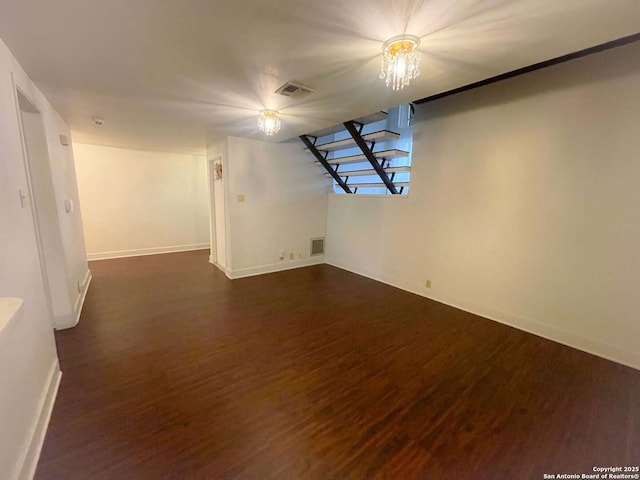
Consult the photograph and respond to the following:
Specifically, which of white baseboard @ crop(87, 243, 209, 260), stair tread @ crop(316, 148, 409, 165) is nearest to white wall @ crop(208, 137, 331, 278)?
stair tread @ crop(316, 148, 409, 165)

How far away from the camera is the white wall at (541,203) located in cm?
227

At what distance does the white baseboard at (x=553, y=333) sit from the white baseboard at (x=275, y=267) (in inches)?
96.2

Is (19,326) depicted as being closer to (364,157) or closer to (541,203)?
(364,157)

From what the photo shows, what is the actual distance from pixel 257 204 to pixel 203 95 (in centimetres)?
220

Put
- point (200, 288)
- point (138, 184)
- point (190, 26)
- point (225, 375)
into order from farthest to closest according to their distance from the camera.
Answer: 1. point (138, 184)
2. point (200, 288)
3. point (225, 375)
4. point (190, 26)

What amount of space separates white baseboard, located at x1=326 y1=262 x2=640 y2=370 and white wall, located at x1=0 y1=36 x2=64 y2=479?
3.85 metres

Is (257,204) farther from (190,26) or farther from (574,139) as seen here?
(574,139)

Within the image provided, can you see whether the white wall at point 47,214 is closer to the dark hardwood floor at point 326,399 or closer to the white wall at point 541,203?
the dark hardwood floor at point 326,399

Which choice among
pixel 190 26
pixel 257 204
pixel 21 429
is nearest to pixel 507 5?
pixel 190 26

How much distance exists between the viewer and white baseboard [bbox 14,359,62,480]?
128 cm

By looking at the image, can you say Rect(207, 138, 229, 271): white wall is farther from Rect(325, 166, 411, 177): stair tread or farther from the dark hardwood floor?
Rect(325, 166, 411, 177): stair tread

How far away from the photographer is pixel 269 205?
4660 mm

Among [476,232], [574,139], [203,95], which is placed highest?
[203,95]

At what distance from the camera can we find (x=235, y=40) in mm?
1612
